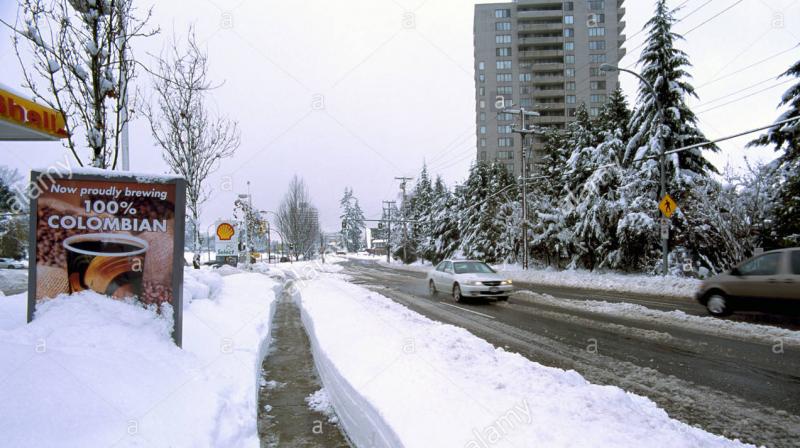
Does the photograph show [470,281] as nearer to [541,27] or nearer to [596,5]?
[541,27]

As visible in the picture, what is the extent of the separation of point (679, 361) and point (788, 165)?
17116 mm

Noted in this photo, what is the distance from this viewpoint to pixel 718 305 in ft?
35.4

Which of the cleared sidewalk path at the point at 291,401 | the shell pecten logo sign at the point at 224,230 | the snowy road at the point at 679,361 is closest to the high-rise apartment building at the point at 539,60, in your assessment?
the shell pecten logo sign at the point at 224,230

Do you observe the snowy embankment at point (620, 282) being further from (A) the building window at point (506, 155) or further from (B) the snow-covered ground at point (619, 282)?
(A) the building window at point (506, 155)

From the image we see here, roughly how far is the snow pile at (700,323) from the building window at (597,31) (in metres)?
81.9

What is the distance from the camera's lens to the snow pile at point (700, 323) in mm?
8438

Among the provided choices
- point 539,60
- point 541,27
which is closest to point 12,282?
point 539,60

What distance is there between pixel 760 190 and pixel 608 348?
1944 cm

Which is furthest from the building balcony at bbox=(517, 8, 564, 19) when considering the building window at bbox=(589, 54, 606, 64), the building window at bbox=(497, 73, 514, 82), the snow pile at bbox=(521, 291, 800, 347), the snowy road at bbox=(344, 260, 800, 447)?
the snowy road at bbox=(344, 260, 800, 447)

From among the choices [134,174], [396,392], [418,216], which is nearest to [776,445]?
[396,392]

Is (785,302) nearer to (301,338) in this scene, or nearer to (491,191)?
(301,338)

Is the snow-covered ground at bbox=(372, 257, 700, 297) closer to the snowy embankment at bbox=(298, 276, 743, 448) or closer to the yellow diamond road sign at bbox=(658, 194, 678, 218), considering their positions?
the yellow diamond road sign at bbox=(658, 194, 678, 218)

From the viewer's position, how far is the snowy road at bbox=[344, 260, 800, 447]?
476 centimetres

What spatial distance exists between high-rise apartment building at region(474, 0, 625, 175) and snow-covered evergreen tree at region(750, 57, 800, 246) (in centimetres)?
6159
